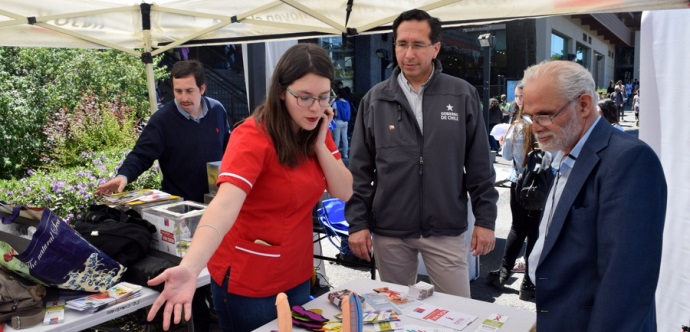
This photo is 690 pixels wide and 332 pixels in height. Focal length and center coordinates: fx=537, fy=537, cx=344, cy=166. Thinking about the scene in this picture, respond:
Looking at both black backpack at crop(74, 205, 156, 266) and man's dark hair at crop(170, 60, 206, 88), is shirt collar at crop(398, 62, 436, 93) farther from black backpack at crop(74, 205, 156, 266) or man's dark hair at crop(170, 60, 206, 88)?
man's dark hair at crop(170, 60, 206, 88)

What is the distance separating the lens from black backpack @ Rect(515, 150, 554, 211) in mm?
4109

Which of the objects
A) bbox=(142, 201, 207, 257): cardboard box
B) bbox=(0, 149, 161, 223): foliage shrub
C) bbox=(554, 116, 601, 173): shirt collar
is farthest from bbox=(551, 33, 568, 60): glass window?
bbox=(554, 116, 601, 173): shirt collar

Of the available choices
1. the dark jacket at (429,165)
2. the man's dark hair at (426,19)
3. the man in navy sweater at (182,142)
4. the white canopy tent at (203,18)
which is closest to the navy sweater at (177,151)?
the man in navy sweater at (182,142)

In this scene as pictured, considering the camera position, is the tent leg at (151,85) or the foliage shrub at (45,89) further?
the foliage shrub at (45,89)

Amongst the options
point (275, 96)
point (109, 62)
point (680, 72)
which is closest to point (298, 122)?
point (275, 96)

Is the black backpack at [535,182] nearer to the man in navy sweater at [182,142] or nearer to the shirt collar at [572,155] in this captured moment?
the man in navy sweater at [182,142]

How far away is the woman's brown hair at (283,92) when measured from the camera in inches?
70.0

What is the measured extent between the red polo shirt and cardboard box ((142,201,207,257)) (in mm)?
857

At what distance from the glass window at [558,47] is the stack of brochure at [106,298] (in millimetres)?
31636

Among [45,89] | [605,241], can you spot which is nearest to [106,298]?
[605,241]

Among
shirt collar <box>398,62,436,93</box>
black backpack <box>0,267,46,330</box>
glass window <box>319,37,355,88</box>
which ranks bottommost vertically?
black backpack <box>0,267,46,330</box>

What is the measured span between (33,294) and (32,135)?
24.3 ft

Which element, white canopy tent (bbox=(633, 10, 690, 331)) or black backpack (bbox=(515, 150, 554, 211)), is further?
black backpack (bbox=(515, 150, 554, 211))

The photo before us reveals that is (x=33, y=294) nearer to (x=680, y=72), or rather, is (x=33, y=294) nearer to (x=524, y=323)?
(x=524, y=323)
